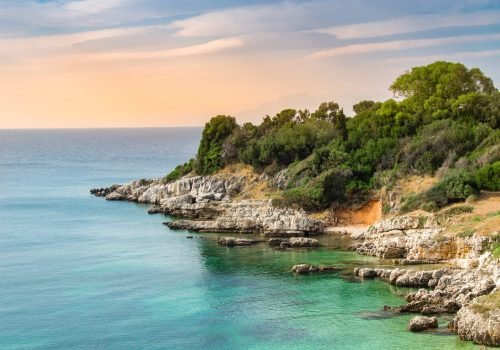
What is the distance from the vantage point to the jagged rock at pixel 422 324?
3406 cm

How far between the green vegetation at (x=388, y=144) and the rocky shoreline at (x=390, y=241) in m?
3.47

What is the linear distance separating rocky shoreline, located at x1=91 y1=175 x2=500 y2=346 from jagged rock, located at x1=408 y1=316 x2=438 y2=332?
98 mm

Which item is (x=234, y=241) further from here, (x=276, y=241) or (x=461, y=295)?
(x=461, y=295)

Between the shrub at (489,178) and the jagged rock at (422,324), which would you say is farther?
the shrub at (489,178)

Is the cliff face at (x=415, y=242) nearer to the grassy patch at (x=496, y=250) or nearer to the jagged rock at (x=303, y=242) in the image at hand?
the grassy patch at (x=496, y=250)

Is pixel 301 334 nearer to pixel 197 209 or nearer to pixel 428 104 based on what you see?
pixel 197 209

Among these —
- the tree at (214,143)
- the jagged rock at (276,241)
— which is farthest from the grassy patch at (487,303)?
the tree at (214,143)

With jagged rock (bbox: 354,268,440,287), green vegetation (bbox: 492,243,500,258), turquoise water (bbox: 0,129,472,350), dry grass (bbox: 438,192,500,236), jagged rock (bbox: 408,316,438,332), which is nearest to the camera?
jagged rock (bbox: 408,316,438,332)

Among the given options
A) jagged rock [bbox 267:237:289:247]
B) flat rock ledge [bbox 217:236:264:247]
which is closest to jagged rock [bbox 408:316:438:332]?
jagged rock [bbox 267:237:289:247]

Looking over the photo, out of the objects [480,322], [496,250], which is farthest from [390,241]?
[480,322]

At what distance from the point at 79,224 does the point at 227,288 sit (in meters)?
31.6

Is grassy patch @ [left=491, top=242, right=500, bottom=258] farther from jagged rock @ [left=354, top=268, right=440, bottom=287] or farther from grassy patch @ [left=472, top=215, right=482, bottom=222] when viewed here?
grassy patch @ [left=472, top=215, right=482, bottom=222]

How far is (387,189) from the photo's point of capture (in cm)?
6388

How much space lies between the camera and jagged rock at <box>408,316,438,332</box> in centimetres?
3406
